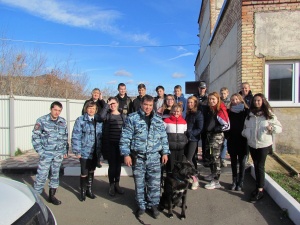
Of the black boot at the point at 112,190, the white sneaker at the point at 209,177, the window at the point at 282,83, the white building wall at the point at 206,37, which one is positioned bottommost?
the black boot at the point at 112,190

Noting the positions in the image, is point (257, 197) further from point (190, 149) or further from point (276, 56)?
point (276, 56)

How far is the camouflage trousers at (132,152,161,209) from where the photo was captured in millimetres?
4188

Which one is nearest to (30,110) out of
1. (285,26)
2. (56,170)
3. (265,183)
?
(56,170)

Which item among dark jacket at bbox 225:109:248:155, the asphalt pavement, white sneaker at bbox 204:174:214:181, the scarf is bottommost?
the asphalt pavement

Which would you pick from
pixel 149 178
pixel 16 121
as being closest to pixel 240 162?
pixel 149 178

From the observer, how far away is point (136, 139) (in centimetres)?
412

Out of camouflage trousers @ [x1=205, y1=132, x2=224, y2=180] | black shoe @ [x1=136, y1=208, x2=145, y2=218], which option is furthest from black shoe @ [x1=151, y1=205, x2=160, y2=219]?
camouflage trousers @ [x1=205, y1=132, x2=224, y2=180]

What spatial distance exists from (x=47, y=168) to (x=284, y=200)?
3.96 meters

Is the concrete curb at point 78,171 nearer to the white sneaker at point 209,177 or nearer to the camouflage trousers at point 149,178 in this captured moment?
the white sneaker at point 209,177

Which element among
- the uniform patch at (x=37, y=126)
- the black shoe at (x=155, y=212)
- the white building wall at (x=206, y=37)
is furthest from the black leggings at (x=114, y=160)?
the white building wall at (x=206, y=37)

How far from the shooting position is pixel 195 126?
5.00 meters

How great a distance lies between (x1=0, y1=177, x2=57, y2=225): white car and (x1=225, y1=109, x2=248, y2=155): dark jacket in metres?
3.52

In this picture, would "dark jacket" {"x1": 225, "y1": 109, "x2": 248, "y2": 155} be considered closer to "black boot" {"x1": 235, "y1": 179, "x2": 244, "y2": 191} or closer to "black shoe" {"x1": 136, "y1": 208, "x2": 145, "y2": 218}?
"black boot" {"x1": 235, "y1": 179, "x2": 244, "y2": 191}

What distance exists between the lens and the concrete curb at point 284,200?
385cm
